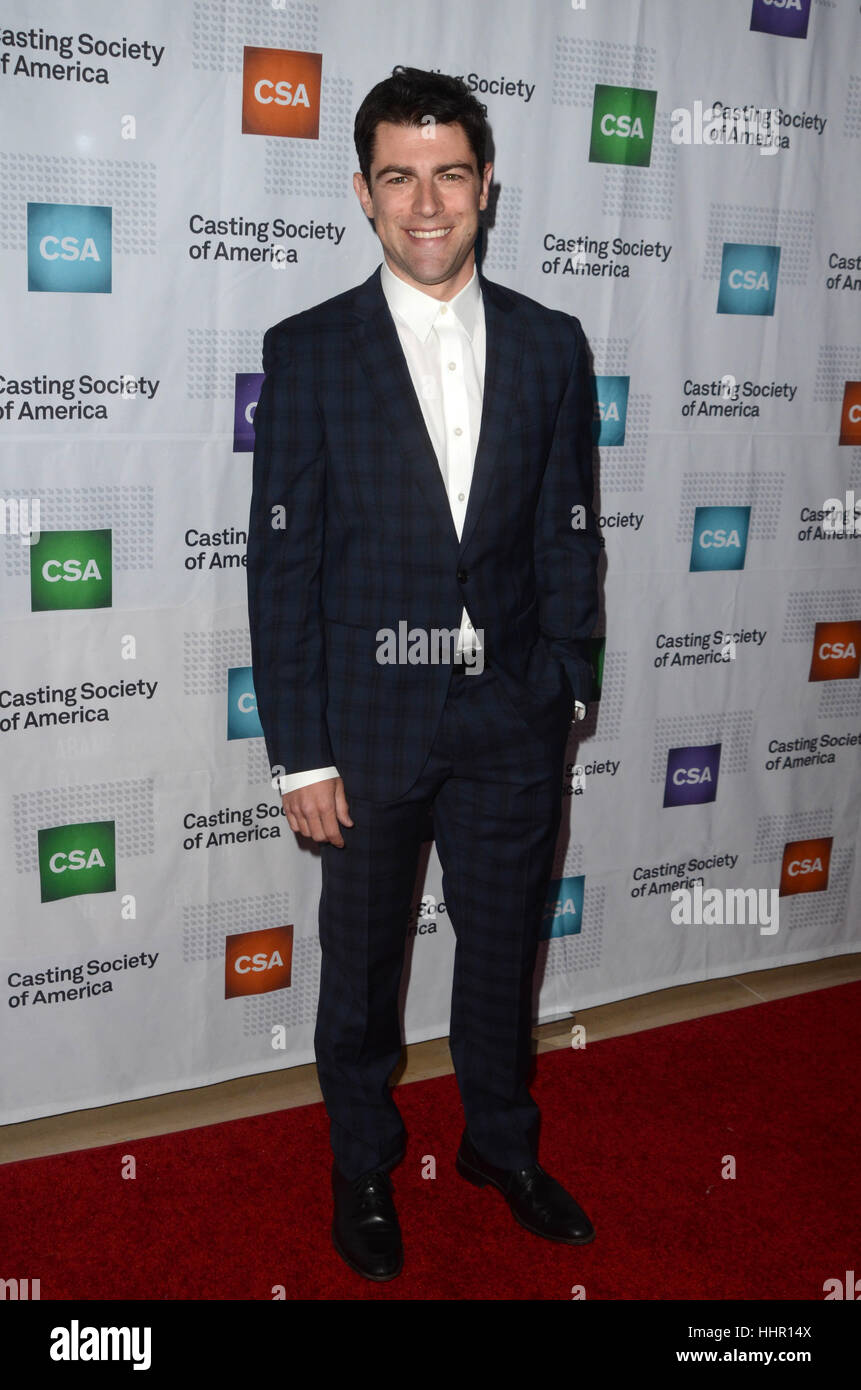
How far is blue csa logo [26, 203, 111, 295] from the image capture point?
7.13ft

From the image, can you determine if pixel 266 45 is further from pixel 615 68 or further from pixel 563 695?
pixel 563 695

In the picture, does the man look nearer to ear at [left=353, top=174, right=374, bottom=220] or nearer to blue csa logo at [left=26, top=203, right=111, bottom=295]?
ear at [left=353, top=174, right=374, bottom=220]

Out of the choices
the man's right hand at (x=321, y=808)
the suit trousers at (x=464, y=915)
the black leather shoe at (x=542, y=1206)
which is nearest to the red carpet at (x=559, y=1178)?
the black leather shoe at (x=542, y=1206)

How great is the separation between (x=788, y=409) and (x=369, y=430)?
143 cm

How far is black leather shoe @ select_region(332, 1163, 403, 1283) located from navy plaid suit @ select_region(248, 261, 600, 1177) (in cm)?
4

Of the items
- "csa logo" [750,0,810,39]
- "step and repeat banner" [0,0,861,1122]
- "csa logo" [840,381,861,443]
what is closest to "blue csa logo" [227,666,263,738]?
"step and repeat banner" [0,0,861,1122]

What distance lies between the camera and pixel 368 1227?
2172 millimetres

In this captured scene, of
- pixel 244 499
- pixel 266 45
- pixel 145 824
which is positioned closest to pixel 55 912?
pixel 145 824

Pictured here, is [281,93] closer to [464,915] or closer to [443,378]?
[443,378]

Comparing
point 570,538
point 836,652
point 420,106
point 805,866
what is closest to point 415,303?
point 420,106

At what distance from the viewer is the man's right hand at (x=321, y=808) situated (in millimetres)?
2045

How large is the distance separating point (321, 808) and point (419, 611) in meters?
0.37

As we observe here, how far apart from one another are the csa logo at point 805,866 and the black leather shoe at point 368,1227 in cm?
156

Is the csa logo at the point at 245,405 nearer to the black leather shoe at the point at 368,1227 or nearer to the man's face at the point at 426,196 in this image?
the man's face at the point at 426,196
